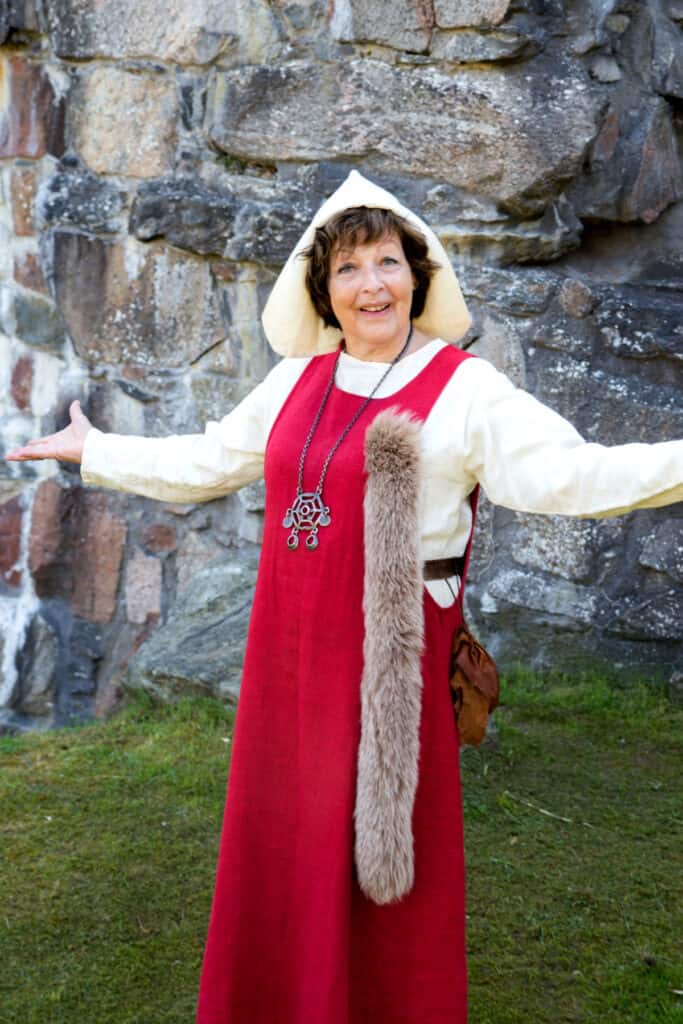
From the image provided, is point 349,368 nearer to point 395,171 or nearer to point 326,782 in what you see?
point 326,782

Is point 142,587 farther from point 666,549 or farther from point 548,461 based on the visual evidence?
point 548,461

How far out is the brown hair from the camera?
2.26 m

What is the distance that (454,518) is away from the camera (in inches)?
87.5

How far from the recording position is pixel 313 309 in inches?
96.0

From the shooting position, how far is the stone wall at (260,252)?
12.2 ft

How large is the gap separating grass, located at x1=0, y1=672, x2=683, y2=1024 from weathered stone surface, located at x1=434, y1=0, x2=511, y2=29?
6.17ft

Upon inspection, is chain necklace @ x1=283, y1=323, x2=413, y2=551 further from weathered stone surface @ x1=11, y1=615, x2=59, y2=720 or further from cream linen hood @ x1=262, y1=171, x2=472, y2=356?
weathered stone surface @ x1=11, y1=615, x2=59, y2=720

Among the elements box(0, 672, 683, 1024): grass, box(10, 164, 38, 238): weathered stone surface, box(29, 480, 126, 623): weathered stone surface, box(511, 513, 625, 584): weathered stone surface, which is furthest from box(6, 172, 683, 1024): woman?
box(10, 164, 38, 238): weathered stone surface

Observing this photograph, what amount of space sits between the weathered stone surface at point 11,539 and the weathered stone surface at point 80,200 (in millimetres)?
963

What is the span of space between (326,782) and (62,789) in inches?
62.0

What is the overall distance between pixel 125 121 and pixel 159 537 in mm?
1335

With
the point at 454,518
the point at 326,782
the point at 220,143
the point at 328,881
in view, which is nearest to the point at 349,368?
the point at 454,518

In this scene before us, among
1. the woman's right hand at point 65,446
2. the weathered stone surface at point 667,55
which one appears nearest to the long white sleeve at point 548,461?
the woman's right hand at point 65,446

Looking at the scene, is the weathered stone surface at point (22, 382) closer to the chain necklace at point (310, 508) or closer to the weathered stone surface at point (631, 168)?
the weathered stone surface at point (631, 168)
